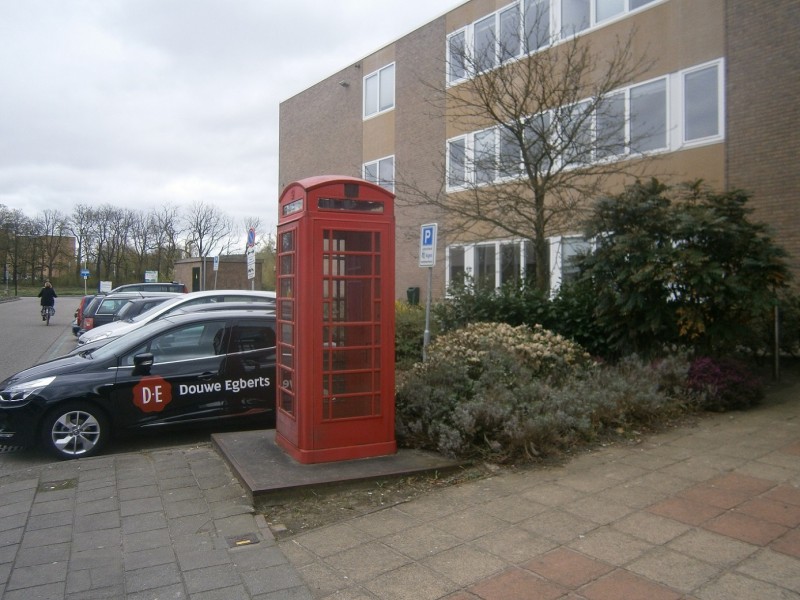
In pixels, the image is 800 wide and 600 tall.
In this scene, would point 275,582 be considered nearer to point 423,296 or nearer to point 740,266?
point 740,266

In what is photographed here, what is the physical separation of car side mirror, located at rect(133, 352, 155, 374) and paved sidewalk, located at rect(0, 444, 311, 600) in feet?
3.91

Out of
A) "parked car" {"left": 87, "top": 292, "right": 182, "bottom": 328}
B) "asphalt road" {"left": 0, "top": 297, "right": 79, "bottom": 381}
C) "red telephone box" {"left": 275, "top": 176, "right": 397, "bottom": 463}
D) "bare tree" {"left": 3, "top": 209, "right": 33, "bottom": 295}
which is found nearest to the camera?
"red telephone box" {"left": 275, "top": 176, "right": 397, "bottom": 463}

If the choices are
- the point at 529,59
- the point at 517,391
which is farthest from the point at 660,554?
the point at 529,59

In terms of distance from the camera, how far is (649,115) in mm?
14438

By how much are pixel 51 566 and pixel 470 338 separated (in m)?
5.74

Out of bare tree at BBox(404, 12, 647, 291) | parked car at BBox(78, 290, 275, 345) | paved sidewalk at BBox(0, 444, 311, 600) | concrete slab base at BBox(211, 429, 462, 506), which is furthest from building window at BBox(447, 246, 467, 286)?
paved sidewalk at BBox(0, 444, 311, 600)

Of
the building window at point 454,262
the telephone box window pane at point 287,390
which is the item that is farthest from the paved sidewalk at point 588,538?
the building window at point 454,262

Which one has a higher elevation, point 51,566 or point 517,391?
point 517,391

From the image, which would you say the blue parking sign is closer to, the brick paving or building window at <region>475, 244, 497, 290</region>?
the brick paving

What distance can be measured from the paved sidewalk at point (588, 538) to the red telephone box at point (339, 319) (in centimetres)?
106

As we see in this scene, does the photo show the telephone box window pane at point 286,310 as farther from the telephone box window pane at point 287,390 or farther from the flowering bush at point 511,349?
the flowering bush at point 511,349

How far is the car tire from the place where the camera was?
22.6 feet

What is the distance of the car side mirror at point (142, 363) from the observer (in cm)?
734

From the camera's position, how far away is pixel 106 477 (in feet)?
19.9
